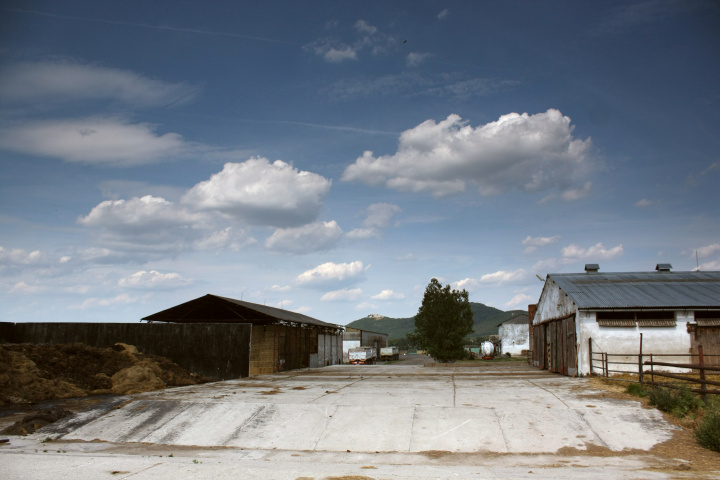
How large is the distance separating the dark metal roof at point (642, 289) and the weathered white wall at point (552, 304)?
1.79 ft

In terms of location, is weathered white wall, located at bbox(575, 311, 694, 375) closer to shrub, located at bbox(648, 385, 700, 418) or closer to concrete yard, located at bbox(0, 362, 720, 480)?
concrete yard, located at bbox(0, 362, 720, 480)

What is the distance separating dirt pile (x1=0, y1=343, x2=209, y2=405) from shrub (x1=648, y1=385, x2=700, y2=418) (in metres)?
16.7

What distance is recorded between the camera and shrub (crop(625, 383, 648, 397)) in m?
15.8

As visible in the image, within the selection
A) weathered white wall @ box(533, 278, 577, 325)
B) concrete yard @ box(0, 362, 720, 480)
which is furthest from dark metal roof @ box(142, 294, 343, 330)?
weathered white wall @ box(533, 278, 577, 325)

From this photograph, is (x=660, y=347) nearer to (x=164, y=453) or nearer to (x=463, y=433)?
(x=463, y=433)

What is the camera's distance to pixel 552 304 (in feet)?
102

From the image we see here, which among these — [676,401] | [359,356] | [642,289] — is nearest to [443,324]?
[359,356]

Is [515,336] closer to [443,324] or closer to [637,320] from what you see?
[443,324]

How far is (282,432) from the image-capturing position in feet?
42.9

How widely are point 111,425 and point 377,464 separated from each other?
775 cm

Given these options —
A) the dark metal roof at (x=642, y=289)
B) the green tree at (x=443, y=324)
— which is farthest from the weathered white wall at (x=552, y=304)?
the green tree at (x=443, y=324)

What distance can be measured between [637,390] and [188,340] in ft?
63.1

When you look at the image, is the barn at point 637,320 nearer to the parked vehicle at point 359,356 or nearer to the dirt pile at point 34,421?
the dirt pile at point 34,421

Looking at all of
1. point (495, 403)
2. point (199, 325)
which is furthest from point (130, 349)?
point (495, 403)
